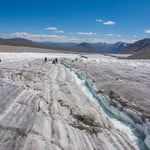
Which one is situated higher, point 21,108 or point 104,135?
point 21,108

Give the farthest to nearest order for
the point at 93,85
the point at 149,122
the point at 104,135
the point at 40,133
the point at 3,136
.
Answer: the point at 93,85, the point at 149,122, the point at 104,135, the point at 40,133, the point at 3,136

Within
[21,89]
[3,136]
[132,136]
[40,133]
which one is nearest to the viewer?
[3,136]

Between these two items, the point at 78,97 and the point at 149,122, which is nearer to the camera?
the point at 149,122

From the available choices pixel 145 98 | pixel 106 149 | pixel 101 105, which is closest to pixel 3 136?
pixel 106 149

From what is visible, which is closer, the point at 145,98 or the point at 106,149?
the point at 106,149

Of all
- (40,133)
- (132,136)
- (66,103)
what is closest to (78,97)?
(66,103)

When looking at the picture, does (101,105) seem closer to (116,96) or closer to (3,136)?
(116,96)

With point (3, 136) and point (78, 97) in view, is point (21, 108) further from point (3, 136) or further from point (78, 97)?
point (78, 97)

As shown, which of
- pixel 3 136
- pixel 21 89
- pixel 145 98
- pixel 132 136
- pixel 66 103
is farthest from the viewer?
pixel 145 98

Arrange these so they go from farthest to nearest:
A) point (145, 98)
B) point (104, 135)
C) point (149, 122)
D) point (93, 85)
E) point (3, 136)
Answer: point (93, 85) → point (145, 98) → point (149, 122) → point (104, 135) → point (3, 136)
